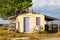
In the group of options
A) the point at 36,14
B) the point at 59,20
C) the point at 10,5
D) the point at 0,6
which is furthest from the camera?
the point at 0,6

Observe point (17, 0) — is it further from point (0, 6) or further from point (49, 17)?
point (49, 17)

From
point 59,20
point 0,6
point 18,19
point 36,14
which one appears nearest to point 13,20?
point 18,19

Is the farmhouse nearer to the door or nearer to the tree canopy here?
the door

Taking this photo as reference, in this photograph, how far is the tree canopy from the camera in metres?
48.8

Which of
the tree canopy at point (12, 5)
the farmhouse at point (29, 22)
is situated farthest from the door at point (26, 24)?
the tree canopy at point (12, 5)

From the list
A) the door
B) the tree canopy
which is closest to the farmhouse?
the door

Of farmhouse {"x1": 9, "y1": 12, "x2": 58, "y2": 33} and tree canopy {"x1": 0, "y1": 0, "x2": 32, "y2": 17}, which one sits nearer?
farmhouse {"x1": 9, "y1": 12, "x2": 58, "y2": 33}

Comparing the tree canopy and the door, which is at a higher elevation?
the tree canopy

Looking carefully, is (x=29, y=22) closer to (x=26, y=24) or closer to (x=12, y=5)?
(x=26, y=24)

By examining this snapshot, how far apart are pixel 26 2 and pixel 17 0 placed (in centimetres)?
227

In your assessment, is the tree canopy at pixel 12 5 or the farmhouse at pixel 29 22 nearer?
the farmhouse at pixel 29 22

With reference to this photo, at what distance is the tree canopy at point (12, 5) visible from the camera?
160 feet

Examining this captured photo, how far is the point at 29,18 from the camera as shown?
3055 cm

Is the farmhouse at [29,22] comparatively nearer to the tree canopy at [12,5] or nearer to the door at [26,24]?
the door at [26,24]
